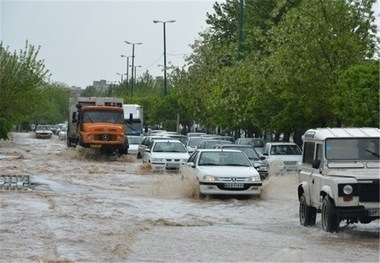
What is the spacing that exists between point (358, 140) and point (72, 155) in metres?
35.0

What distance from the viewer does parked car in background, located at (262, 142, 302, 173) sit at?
34625mm

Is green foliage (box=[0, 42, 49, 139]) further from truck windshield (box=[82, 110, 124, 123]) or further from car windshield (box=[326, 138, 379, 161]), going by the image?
car windshield (box=[326, 138, 379, 161])

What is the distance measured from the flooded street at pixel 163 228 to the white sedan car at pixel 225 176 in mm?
345

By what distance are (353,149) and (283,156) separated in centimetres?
1811

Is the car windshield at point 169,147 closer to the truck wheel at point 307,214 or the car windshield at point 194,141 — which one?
the car windshield at point 194,141

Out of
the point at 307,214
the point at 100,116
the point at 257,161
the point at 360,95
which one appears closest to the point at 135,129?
the point at 100,116

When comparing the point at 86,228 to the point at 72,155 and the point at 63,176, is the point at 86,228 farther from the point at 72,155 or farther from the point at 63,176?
the point at 72,155

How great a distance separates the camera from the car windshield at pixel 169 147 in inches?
1469

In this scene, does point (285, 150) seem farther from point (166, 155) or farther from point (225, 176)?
point (225, 176)

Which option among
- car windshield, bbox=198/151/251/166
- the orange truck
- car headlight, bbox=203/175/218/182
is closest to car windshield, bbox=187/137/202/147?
the orange truck

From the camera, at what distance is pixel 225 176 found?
2391 cm

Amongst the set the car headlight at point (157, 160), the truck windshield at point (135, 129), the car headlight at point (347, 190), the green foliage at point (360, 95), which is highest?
the green foliage at point (360, 95)

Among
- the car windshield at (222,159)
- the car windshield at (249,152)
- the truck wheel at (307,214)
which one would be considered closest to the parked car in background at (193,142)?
the car windshield at (249,152)

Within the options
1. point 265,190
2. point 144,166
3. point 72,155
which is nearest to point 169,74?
point 72,155
